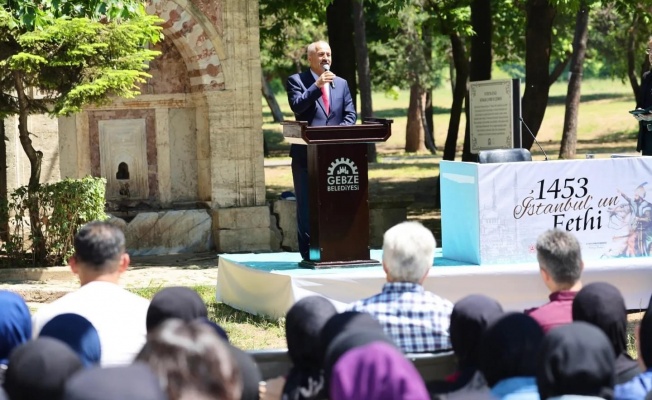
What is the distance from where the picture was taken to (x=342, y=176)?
8.34 metres

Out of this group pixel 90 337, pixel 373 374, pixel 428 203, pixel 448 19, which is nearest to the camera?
pixel 373 374

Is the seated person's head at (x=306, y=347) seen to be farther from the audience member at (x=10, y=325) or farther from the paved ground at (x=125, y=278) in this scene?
the paved ground at (x=125, y=278)

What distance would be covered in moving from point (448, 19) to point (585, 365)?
13.4 m

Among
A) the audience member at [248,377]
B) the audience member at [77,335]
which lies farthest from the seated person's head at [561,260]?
the audience member at [77,335]

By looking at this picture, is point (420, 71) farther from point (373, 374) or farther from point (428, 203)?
point (373, 374)

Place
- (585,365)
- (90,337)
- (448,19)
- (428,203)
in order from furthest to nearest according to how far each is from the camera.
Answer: (428,203), (448,19), (90,337), (585,365)

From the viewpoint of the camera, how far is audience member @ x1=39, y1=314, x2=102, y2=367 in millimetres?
4012

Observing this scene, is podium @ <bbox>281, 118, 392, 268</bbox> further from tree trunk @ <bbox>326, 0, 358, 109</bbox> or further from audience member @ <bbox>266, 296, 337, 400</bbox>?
tree trunk @ <bbox>326, 0, 358, 109</bbox>

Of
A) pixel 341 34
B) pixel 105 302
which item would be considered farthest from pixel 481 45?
pixel 105 302

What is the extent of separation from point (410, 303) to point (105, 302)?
47.7 inches

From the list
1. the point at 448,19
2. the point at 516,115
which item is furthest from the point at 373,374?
the point at 448,19

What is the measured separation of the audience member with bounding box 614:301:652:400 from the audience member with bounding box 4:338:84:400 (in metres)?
1.86

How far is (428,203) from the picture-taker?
17750 mm

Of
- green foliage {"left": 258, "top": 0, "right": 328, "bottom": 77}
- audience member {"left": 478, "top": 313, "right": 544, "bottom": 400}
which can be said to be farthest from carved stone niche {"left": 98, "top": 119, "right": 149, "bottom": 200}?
audience member {"left": 478, "top": 313, "right": 544, "bottom": 400}
